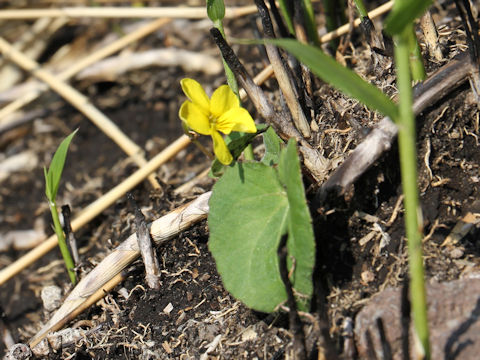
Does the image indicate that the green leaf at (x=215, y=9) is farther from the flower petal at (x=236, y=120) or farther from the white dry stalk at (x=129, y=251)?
the white dry stalk at (x=129, y=251)

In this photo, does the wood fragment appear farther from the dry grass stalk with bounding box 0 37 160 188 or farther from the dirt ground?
the dry grass stalk with bounding box 0 37 160 188

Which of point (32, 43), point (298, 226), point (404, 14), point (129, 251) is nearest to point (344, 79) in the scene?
point (404, 14)

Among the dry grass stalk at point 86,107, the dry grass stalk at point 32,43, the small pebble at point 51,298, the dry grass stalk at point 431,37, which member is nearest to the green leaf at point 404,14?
the dry grass stalk at point 431,37

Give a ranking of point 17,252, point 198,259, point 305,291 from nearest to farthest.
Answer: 1. point 305,291
2. point 198,259
3. point 17,252

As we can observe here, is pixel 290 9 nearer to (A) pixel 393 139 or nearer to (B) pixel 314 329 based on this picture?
(A) pixel 393 139

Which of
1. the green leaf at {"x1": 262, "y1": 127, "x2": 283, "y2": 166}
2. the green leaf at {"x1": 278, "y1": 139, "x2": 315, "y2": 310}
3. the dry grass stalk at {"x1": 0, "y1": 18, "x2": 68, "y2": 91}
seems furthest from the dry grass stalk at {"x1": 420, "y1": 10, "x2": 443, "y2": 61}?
the dry grass stalk at {"x1": 0, "y1": 18, "x2": 68, "y2": 91}

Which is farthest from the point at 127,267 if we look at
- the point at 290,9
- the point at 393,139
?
the point at 290,9

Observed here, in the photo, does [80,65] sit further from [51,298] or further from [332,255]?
[332,255]

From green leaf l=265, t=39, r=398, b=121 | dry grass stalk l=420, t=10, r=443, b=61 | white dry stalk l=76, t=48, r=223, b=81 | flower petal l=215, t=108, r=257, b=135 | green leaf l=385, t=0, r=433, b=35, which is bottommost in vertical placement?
green leaf l=265, t=39, r=398, b=121
